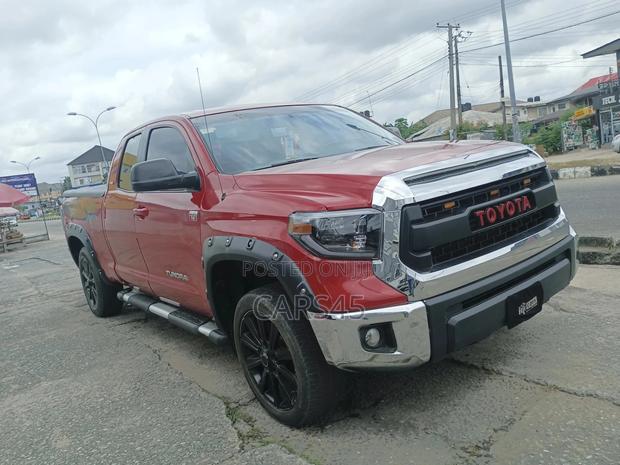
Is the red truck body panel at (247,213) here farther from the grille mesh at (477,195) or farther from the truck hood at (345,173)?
the grille mesh at (477,195)

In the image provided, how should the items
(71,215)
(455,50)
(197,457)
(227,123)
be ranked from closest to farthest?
1. (197,457)
2. (227,123)
3. (71,215)
4. (455,50)

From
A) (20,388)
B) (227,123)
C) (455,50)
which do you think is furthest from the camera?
(455,50)

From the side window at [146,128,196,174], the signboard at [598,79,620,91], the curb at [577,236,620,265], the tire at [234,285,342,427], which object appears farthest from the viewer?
the signboard at [598,79,620,91]

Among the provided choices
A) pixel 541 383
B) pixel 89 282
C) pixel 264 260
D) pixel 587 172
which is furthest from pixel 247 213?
pixel 587 172

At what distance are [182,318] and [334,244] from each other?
189 cm

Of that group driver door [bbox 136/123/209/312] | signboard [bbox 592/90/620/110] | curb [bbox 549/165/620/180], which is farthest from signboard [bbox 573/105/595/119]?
driver door [bbox 136/123/209/312]

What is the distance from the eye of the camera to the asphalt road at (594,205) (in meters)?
7.37

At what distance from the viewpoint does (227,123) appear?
13.0 feet

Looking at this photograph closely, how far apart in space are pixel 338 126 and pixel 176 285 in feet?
5.74

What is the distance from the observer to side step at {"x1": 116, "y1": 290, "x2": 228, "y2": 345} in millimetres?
3595

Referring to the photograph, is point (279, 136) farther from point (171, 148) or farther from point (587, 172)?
point (587, 172)

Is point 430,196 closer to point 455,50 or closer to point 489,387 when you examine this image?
point 489,387

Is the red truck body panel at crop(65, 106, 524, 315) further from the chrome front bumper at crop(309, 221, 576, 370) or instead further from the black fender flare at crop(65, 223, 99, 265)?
the black fender flare at crop(65, 223, 99, 265)

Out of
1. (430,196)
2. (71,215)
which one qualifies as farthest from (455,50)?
(430,196)
